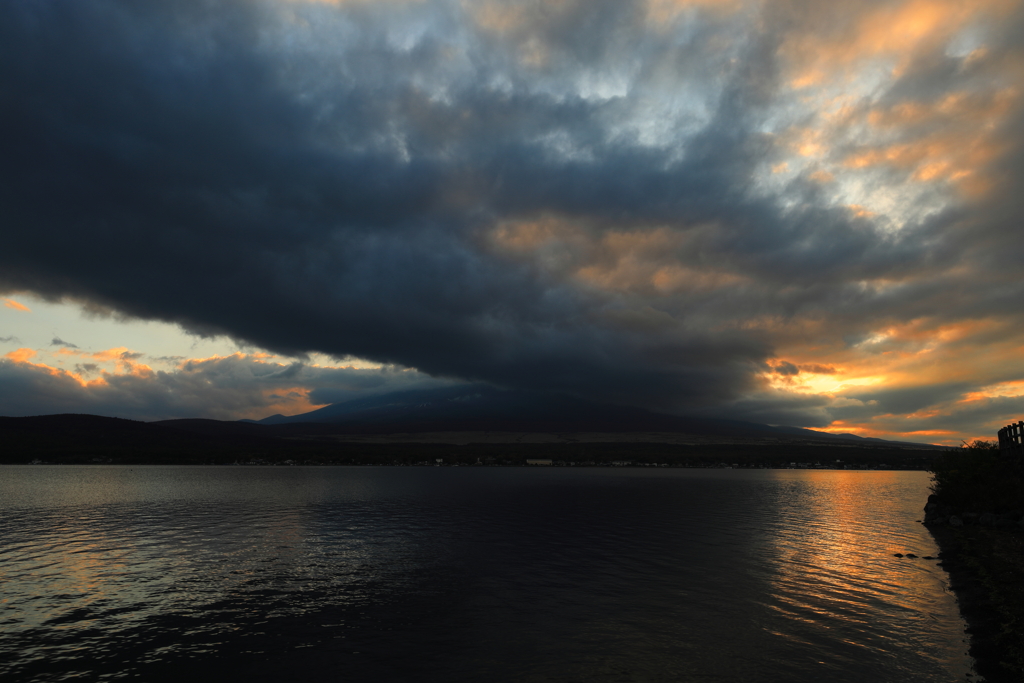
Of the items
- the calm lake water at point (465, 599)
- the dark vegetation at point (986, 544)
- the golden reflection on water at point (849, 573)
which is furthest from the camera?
the golden reflection on water at point (849, 573)

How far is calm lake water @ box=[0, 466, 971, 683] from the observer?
63.7 ft

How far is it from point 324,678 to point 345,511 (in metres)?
46.0

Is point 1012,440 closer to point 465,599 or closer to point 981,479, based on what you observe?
point 981,479

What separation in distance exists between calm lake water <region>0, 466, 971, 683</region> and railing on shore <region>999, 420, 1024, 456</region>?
12862 millimetres

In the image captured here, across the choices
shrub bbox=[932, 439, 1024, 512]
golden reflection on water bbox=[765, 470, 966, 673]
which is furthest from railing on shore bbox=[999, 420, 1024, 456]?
golden reflection on water bbox=[765, 470, 966, 673]

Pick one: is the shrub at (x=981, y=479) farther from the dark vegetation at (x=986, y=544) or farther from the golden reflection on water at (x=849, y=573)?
the golden reflection on water at (x=849, y=573)

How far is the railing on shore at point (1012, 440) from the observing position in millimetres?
49581

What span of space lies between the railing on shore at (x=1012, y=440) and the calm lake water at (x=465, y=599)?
42.2 feet

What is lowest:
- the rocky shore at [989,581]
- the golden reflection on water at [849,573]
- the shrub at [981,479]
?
the golden reflection on water at [849,573]

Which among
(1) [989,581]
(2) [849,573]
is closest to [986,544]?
(1) [989,581]

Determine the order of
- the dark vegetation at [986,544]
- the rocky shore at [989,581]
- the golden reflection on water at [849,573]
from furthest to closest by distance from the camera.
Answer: the golden reflection on water at [849,573], the dark vegetation at [986,544], the rocky shore at [989,581]

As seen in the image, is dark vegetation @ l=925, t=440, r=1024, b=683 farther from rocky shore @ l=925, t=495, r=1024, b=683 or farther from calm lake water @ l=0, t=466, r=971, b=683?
calm lake water @ l=0, t=466, r=971, b=683

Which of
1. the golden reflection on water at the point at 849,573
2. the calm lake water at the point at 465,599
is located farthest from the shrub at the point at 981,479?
the calm lake water at the point at 465,599

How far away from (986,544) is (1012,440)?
62.9 ft
